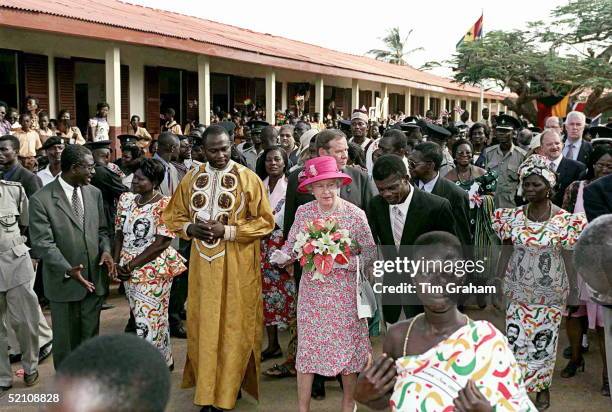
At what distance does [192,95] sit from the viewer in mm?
16250

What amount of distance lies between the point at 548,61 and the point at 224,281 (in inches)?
655

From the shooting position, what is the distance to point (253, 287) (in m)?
4.56

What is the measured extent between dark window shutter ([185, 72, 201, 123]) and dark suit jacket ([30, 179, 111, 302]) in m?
11.6

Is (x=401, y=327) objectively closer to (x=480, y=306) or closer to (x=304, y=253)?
(x=304, y=253)

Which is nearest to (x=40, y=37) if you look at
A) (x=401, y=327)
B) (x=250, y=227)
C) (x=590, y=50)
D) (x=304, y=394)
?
(x=250, y=227)

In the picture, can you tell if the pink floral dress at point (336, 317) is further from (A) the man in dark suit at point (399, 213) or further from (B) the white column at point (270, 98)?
(B) the white column at point (270, 98)

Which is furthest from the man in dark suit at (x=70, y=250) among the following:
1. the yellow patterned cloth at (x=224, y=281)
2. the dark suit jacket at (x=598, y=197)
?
the dark suit jacket at (x=598, y=197)

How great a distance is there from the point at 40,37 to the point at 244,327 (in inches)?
376

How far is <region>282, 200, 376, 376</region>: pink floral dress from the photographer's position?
4.08m

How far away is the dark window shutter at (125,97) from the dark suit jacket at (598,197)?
11353 millimetres

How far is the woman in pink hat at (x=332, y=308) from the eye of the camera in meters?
4.08

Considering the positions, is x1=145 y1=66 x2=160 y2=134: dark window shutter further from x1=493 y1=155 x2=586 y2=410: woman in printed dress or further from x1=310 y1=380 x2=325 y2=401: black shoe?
x1=493 y1=155 x2=586 y2=410: woman in printed dress

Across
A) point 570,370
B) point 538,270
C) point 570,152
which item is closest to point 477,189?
point 570,152

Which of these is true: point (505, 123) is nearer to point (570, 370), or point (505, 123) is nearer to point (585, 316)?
point (585, 316)
